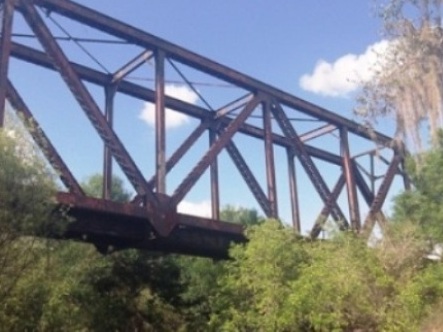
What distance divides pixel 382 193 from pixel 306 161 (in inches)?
257

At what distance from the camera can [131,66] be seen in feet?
66.5

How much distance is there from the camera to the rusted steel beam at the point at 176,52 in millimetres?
17047

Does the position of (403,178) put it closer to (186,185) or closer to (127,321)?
(127,321)

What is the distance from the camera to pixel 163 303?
88.3ft

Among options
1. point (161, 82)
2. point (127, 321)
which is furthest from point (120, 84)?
point (127, 321)

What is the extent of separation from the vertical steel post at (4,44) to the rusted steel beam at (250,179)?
10.5 metres

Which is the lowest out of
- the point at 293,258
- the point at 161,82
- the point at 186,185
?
the point at 293,258

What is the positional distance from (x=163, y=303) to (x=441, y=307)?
1135cm

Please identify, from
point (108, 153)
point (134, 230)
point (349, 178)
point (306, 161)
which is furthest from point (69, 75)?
point (349, 178)

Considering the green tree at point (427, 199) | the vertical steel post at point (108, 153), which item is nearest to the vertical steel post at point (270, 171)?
the vertical steel post at point (108, 153)

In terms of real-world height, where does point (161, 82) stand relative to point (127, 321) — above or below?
above

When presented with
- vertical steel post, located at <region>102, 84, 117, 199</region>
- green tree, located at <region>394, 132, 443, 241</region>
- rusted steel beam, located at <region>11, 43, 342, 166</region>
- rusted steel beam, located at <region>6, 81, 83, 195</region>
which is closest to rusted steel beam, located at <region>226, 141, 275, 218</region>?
rusted steel beam, located at <region>11, 43, 342, 166</region>

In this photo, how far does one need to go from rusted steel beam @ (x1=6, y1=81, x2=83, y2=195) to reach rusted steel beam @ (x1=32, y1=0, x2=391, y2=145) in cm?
271

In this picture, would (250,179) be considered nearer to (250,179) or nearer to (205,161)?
(250,179)
